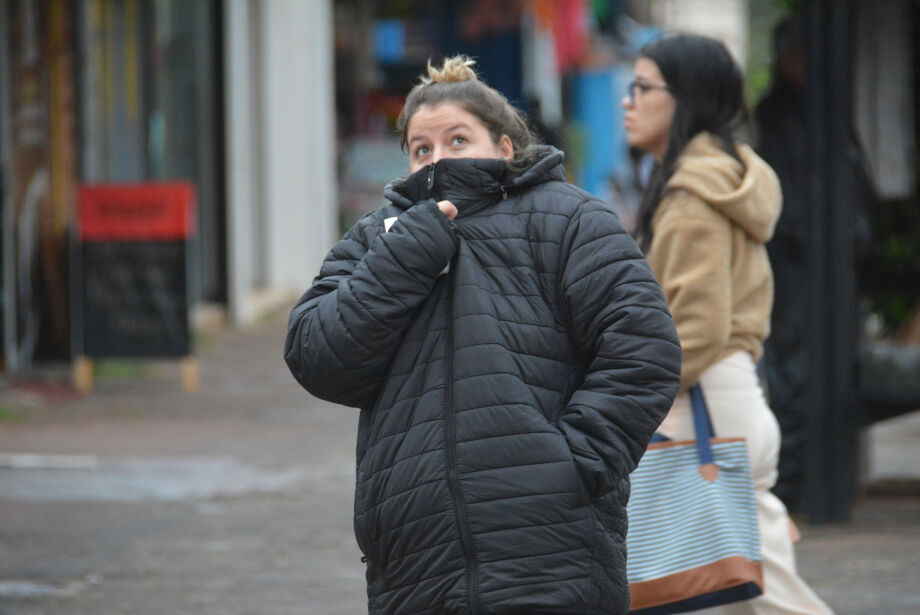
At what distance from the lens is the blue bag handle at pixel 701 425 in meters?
3.54

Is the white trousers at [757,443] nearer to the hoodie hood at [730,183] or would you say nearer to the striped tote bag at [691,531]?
the striped tote bag at [691,531]

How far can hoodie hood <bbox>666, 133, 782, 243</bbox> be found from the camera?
→ 3.68 metres

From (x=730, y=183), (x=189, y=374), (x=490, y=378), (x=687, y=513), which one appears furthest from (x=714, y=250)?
(x=189, y=374)

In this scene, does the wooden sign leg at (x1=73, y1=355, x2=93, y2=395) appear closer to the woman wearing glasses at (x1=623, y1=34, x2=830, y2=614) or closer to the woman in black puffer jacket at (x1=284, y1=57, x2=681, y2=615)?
the woman wearing glasses at (x1=623, y1=34, x2=830, y2=614)

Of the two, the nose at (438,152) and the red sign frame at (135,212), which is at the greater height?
the nose at (438,152)

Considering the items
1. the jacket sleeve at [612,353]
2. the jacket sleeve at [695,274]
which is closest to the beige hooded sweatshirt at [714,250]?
the jacket sleeve at [695,274]

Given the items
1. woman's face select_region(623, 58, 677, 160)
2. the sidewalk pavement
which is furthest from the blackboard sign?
woman's face select_region(623, 58, 677, 160)

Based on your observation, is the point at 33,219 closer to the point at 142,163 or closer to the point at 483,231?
the point at 142,163

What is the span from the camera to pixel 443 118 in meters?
2.81

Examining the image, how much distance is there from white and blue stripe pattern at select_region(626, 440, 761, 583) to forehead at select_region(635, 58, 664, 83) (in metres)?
0.99

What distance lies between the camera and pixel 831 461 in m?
6.11

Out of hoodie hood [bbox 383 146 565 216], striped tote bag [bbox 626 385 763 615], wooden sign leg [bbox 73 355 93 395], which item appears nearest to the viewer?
hoodie hood [bbox 383 146 565 216]

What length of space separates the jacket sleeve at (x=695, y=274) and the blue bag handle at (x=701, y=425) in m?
0.04

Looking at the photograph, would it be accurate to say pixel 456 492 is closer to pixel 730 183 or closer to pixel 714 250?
pixel 714 250
